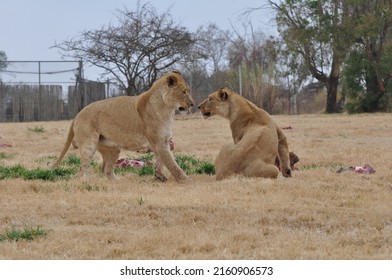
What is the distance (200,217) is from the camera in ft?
20.1

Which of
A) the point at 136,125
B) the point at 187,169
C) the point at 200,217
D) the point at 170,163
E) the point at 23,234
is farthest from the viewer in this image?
the point at 187,169

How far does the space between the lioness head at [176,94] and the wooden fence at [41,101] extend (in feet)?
69.3

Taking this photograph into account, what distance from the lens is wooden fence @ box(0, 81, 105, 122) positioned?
2898 cm

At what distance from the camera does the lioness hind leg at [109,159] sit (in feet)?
30.8

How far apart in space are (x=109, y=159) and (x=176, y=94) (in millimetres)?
1352

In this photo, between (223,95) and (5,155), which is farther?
(5,155)

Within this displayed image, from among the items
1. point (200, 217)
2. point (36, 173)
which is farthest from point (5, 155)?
point (200, 217)

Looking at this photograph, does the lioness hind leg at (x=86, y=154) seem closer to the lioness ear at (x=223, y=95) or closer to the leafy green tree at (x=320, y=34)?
the lioness ear at (x=223, y=95)

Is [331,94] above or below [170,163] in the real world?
above

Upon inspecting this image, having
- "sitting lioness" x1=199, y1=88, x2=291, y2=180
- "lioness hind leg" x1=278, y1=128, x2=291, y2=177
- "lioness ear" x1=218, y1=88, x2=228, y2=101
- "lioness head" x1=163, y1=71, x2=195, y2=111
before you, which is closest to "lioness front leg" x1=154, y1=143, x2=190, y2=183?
"sitting lioness" x1=199, y1=88, x2=291, y2=180

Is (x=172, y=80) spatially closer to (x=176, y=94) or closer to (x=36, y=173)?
(x=176, y=94)

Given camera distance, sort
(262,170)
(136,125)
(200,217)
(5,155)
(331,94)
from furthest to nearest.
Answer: (331,94) → (5,155) → (136,125) → (262,170) → (200,217)

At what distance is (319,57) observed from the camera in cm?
3678
